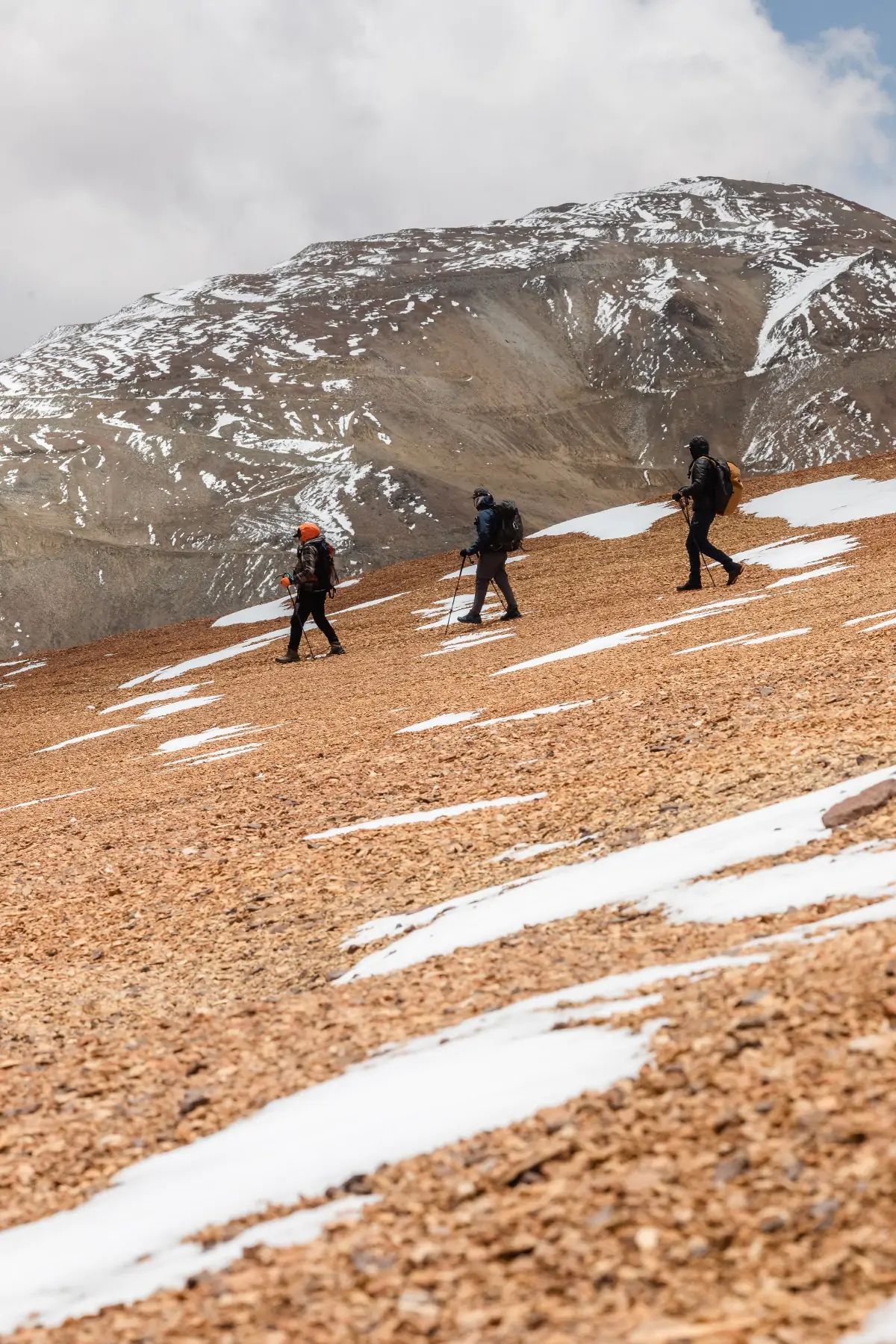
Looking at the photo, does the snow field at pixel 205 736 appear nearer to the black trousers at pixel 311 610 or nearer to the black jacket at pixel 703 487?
the black trousers at pixel 311 610

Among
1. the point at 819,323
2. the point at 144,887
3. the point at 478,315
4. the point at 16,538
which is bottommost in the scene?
the point at 144,887

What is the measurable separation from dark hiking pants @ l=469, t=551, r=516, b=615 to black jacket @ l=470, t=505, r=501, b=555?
133 mm

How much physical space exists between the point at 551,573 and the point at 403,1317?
23.6 metres

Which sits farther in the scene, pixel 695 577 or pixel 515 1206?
pixel 695 577

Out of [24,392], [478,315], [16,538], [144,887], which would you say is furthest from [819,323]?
[144,887]

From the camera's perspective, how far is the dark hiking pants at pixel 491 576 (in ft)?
64.2

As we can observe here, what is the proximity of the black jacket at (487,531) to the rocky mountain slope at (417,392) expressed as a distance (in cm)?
3893

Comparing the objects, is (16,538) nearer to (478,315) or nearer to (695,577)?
(695,577)

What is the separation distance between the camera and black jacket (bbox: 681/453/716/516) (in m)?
17.9

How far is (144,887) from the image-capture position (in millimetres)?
7340

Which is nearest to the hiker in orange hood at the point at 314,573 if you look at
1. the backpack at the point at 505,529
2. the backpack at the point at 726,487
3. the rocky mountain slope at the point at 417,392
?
the backpack at the point at 505,529

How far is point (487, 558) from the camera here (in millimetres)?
19594

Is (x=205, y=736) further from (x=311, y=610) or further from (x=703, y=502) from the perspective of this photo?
(x=703, y=502)

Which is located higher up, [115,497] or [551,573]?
[115,497]
